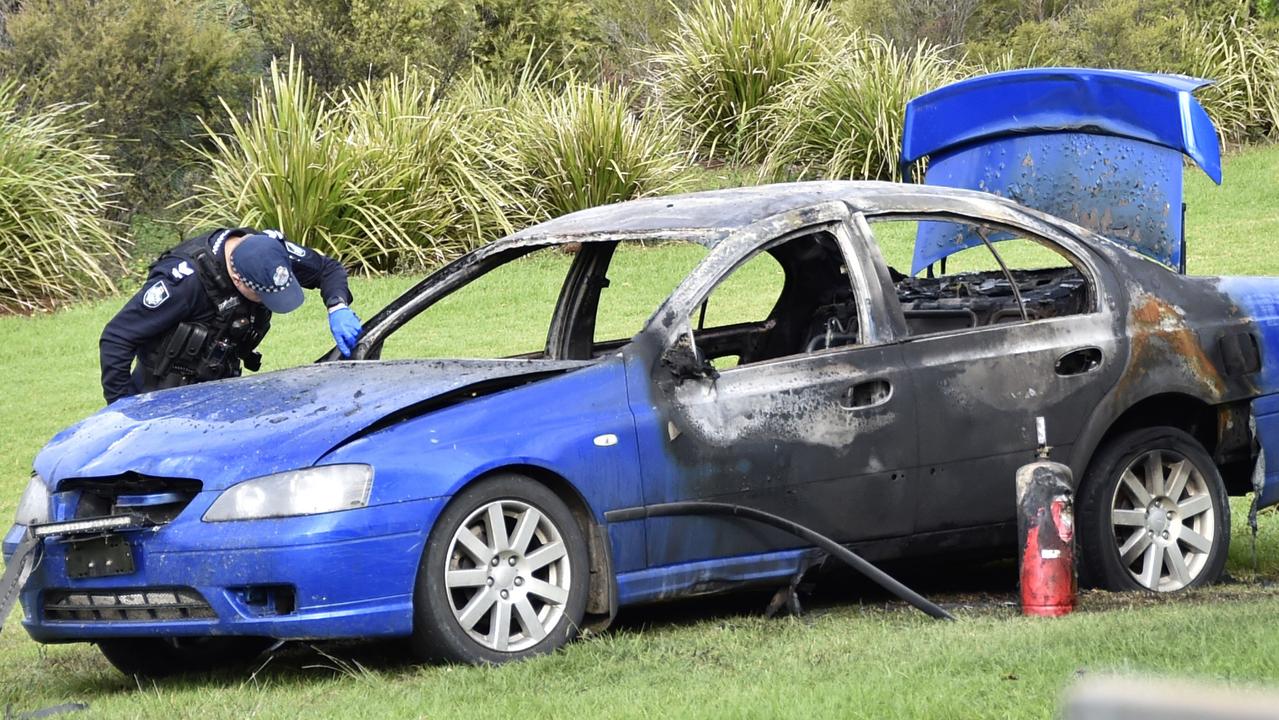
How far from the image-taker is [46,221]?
1507cm

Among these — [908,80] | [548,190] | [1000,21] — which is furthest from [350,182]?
[1000,21]

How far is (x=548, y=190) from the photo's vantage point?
53.4 feet

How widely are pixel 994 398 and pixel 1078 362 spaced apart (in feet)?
1.23

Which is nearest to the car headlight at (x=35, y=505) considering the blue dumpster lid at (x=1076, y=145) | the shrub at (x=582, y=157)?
the blue dumpster lid at (x=1076, y=145)

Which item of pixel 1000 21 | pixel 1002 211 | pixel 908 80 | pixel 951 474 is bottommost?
pixel 951 474

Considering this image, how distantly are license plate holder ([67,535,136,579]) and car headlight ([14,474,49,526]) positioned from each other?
0.26 metres

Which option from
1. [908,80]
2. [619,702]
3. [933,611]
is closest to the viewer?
[619,702]

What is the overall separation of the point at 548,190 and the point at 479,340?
3.52 m

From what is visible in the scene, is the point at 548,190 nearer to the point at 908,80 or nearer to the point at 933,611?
the point at 908,80

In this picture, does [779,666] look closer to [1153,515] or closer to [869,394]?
[869,394]

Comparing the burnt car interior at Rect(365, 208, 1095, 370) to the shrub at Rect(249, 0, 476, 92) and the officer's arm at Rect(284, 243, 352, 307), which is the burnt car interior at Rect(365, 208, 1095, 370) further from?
the shrub at Rect(249, 0, 476, 92)

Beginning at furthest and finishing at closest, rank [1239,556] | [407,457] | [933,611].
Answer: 1. [1239,556]
2. [933,611]
3. [407,457]

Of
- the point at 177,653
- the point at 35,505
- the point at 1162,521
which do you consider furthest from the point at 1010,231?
the point at 35,505

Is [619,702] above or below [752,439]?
below
